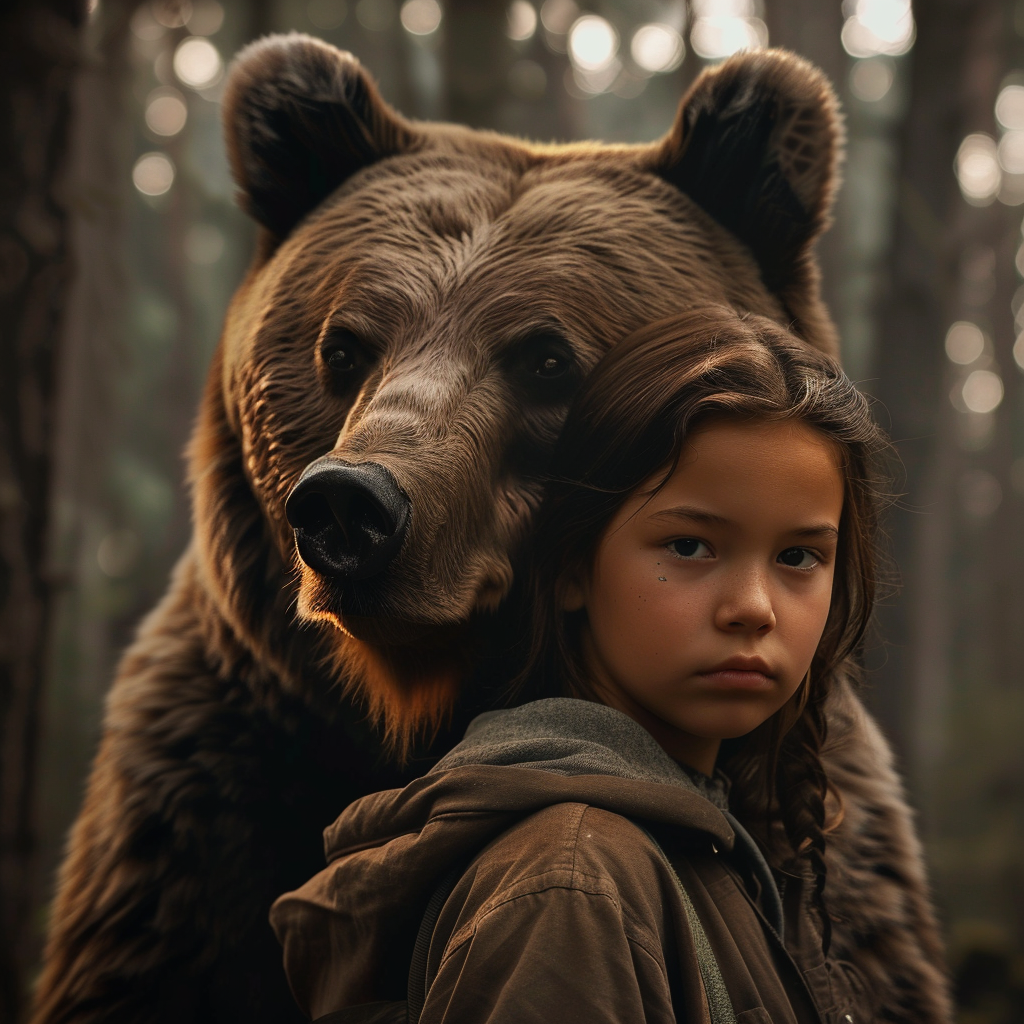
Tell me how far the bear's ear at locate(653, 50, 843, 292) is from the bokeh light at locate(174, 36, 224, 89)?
1393 millimetres

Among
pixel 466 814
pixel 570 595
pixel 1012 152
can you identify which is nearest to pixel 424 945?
pixel 466 814

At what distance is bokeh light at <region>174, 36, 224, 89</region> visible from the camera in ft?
7.97

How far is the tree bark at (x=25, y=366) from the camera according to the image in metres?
2.37

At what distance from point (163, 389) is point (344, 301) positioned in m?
1.34

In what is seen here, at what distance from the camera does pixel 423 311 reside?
1.38m

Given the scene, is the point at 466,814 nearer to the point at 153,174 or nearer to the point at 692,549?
the point at 692,549

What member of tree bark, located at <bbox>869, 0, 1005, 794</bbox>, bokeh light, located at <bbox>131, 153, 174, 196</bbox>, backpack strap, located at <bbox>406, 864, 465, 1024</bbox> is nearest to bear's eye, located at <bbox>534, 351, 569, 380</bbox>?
backpack strap, located at <bbox>406, 864, 465, 1024</bbox>

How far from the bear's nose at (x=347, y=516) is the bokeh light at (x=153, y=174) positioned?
5.68 feet

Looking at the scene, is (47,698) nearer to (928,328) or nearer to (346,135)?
(346,135)

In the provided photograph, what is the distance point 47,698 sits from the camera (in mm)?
2480

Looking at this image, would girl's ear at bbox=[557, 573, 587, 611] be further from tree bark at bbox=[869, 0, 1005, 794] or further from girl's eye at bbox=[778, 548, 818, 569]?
tree bark at bbox=[869, 0, 1005, 794]

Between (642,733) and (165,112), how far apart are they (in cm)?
209

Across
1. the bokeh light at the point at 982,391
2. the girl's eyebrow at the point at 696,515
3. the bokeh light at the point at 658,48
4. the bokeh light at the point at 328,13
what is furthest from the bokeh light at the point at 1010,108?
the girl's eyebrow at the point at 696,515

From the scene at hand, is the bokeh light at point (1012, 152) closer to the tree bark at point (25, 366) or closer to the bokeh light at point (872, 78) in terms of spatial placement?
the bokeh light at point (872, 78)
